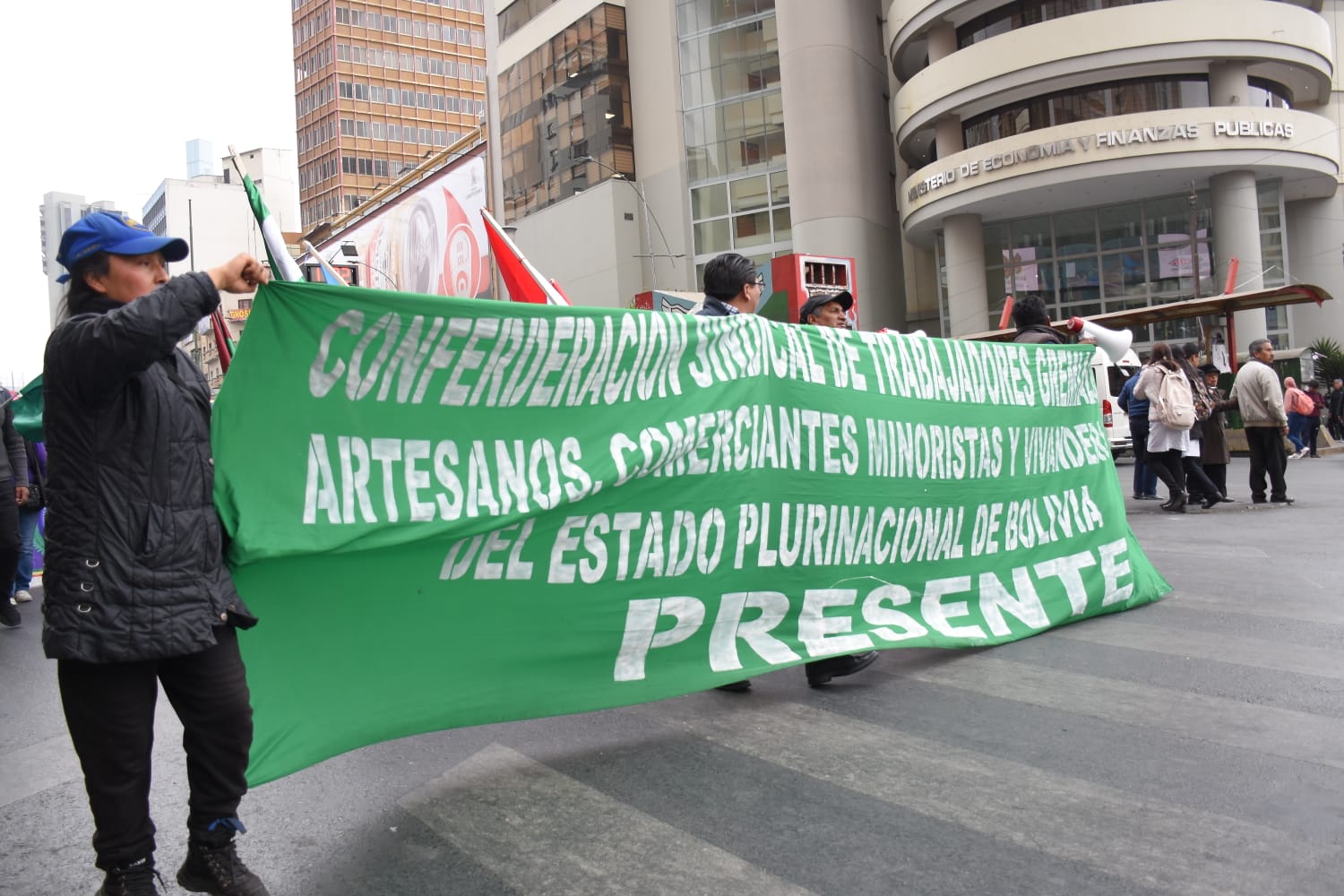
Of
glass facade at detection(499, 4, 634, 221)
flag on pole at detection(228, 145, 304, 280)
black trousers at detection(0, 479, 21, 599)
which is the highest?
glass facade at detection(499, 4, 634, 221)

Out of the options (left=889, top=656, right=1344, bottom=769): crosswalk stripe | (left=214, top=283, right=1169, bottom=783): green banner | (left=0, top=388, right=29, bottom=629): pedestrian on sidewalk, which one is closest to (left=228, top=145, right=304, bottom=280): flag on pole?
(left=214, top=283, right=1169, bottom=783): green banner

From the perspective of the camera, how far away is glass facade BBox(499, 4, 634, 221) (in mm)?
44156

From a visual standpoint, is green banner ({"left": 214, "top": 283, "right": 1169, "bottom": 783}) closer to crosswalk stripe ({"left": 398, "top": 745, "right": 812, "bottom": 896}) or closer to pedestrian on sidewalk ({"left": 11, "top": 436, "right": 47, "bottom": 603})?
crosswalk stripe ({"left": 398, "top": 745, "right": 812, "bottom": 896})

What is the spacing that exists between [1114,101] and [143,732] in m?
33.7

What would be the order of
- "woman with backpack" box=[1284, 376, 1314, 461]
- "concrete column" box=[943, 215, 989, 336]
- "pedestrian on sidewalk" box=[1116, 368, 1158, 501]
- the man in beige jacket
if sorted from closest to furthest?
the man in beige jacket → "pedestrian on sidewalk" box=[1116, 368, 1158, 501] → "woman with backpack" box=[1284, 376, 1314, 461] → "concrete column" box=[943, 215, 989, 336]

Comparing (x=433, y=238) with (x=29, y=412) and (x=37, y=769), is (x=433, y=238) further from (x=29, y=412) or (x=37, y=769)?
(x=37, y=769)

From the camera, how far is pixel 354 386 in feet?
10.7

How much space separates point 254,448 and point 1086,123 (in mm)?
30947

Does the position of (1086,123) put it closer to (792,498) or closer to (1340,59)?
(1340,59)

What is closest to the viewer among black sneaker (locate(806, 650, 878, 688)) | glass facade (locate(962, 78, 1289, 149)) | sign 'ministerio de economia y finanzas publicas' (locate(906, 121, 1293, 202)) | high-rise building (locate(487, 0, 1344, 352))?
black sneaker (locate(806, 650, 878, 688))

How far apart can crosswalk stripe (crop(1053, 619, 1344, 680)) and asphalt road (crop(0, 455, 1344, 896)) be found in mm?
23

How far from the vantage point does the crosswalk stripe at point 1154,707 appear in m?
3.82

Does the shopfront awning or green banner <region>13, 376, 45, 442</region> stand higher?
the shopfront awning

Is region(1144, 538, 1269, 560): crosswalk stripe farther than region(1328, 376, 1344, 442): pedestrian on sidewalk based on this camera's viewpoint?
No
